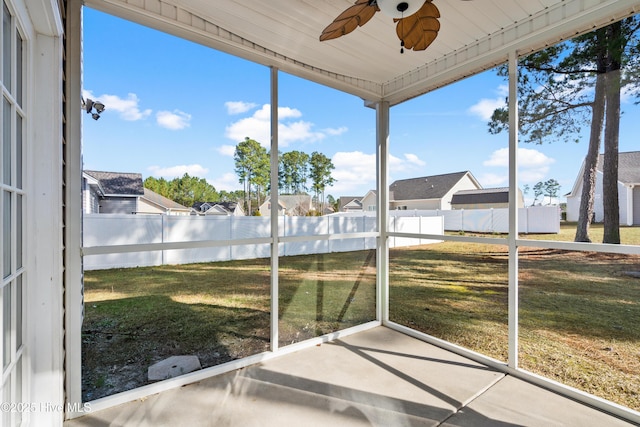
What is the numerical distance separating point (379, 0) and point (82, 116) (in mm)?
1924

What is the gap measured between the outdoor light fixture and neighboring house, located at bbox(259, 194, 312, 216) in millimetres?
1314

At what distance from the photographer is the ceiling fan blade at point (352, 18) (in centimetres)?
158

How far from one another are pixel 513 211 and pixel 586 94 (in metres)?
0.95

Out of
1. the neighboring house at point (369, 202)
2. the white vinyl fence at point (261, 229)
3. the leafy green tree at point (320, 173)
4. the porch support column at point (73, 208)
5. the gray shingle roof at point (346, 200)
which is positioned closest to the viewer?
the porch support column at point (73, 208)

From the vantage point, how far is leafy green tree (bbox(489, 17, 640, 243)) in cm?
206

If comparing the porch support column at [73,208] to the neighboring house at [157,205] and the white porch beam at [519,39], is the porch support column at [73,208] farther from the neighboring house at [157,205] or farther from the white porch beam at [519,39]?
the white porch beam at [519,39]

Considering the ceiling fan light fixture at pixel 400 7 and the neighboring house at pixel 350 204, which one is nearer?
the ceiling fan light fixture at pixel 400 7

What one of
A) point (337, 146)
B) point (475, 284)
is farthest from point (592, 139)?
point (337, 146)

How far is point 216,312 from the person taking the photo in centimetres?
271

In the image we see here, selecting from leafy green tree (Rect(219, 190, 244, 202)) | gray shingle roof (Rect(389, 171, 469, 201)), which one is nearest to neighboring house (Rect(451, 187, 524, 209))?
gray shingle roof (Rect(389, 171, 469, 201))

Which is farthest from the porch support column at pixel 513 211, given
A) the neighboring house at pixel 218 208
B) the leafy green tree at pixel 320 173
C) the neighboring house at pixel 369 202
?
the neighboring house at pixel 218 208

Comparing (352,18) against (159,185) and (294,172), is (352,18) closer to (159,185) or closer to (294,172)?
(294,172)

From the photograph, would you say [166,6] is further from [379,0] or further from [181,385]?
[181,385]

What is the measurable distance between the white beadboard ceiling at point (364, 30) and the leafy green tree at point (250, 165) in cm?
75
